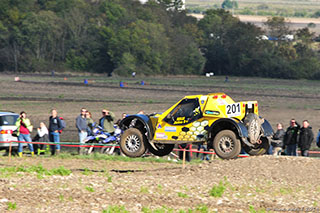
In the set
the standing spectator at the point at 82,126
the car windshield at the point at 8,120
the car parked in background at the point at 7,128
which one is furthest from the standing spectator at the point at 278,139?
the car windshield at the point at 8,120

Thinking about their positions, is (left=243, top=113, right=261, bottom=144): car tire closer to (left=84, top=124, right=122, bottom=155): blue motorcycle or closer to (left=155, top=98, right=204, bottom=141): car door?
(left=155, top=98, right=204, bottom=141): car door

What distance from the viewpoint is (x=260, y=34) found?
363ft

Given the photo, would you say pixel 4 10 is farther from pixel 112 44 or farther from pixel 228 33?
pixel 228 33

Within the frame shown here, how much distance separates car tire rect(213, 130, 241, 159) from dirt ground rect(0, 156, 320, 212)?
207 mm

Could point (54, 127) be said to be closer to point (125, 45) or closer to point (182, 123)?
point (182, 123)

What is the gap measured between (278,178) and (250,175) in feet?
2.15

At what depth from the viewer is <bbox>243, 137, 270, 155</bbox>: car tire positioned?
730 inches

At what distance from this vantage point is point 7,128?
78.2ft

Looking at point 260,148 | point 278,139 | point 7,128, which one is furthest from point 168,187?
point 7,128

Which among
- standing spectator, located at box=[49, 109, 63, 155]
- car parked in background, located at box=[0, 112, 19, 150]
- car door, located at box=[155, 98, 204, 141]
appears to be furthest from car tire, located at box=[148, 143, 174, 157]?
car parked in background, located at box=[0, 112, 19, 150]

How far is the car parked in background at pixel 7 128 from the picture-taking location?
23641 millimetres

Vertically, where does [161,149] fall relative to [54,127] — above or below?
below

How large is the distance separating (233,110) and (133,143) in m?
2.74

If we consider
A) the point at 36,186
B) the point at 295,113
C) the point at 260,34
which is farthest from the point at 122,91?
the point at 260,34
